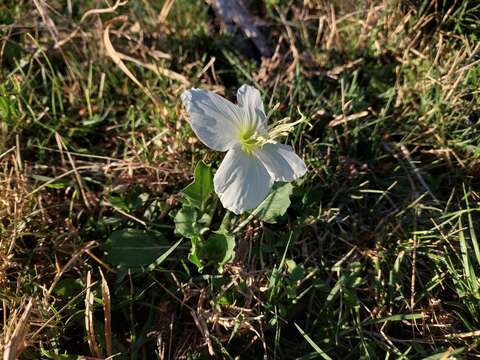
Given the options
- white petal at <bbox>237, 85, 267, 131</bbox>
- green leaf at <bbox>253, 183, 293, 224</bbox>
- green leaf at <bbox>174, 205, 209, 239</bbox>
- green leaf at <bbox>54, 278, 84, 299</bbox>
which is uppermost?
white petal at <bbox>237, 85, 267, 131</bbox>

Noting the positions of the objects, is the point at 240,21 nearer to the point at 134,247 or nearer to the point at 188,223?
the point at 188,223

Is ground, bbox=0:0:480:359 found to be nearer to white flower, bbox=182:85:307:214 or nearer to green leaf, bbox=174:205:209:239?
green leaf, bbox=174:205:209:239

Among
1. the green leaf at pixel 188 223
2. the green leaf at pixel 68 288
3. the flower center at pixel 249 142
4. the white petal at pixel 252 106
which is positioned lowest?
the green leaf at pixel 188 223

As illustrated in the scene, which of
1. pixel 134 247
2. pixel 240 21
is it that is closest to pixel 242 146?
pixel 134 247

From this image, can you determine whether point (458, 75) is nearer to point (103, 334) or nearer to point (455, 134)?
point (455, 134)

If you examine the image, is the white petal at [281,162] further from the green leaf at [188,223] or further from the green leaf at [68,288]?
the green leaf at [68,288]

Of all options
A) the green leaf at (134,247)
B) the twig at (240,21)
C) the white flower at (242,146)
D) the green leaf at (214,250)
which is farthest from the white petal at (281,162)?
the twig at (240,21)

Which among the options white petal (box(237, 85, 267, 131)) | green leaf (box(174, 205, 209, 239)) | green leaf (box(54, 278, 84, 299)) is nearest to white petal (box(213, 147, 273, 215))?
white petal (box(237, 85, 267, 131))
